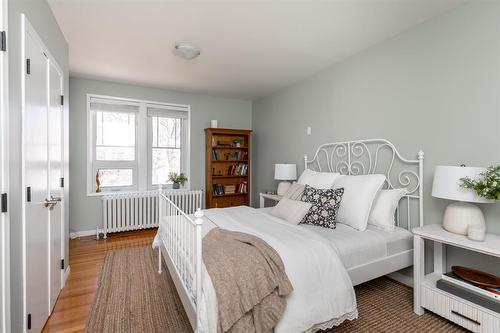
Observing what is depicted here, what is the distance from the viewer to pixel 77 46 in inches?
109

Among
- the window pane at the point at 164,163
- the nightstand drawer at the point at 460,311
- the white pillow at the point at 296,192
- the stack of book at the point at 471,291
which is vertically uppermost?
the window pane at the point at 164,163

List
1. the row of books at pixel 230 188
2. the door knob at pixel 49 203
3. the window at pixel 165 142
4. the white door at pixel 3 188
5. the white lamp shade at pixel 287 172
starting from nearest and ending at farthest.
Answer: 1. the white door at pixel 3 188
2. the door knob at pixel 49 203
3. the white lamp shade at pixel 287 172
4. the window at pixel 165 142
5. the row of books at pixel 230 188

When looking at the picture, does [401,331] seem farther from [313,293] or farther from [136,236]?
[136,236]

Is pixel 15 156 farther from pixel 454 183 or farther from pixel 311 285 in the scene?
pixel 454 183

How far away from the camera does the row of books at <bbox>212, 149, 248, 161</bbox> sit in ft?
15.6

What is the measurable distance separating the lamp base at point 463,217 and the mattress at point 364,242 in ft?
1.36

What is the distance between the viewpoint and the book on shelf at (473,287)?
5.25ft

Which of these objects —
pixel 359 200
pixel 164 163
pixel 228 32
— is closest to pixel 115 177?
pixel 164 163

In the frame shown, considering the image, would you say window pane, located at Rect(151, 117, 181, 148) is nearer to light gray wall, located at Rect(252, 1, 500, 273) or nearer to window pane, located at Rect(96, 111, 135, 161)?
window pane, located at Rect(96, 111, 135, 161)

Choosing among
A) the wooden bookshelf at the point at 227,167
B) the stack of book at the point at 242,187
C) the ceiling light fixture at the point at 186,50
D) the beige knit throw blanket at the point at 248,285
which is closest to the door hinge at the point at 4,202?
the beige knit throw blanket at the point at 248,285

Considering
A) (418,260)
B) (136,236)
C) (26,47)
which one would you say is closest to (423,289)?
(418,260)

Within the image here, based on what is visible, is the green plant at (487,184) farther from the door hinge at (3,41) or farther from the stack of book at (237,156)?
the stack of book at (237,156)

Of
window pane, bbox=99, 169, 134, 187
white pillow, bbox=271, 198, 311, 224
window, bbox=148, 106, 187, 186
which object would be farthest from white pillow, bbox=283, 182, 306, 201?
window pane, bbox=99, 169, 134, 187

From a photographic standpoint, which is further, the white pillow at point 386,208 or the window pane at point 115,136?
the window pane at point 115,136
